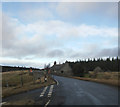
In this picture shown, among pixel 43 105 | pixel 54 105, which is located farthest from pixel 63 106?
pixel 43 105

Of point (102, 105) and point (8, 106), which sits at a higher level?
point (102, 105)

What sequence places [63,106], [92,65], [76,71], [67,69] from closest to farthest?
[63,106]
[76,71]
[67,69]
[92,65]

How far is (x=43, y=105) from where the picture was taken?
30.6 feet

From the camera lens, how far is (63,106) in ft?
28.3

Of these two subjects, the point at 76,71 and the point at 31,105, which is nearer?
the point at 31,105

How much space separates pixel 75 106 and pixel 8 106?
486 centimetres

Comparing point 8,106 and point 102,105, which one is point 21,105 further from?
point 102,105

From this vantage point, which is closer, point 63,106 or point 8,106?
point 63,106

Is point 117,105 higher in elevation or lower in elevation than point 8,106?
higher

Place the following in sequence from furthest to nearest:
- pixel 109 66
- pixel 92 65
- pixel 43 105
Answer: pixel 92 65 → pixel 109 66 → pixel 43 105

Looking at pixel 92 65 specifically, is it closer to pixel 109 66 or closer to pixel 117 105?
pixel 109 66

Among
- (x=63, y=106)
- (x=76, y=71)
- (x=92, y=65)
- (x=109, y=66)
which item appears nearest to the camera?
(x=63, y=106)

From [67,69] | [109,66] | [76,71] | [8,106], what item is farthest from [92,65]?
[8,106]

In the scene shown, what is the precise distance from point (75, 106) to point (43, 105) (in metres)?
2.17
